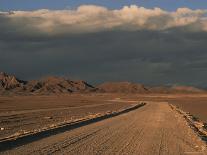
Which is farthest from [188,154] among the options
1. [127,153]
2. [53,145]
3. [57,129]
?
[57,129]

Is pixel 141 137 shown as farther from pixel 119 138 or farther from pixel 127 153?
pixel 127 153

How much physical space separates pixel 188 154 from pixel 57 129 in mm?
11144

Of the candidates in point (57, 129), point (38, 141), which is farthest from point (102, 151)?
point (57, 129)

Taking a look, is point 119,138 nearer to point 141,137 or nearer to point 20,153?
point 141,137

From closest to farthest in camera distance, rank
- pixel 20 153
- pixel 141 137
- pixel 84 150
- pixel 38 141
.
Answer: pixel 20 153
pixel 84 150
pixel 38 141
pixel 141 137

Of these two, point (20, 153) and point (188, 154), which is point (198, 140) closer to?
point (188, 154)

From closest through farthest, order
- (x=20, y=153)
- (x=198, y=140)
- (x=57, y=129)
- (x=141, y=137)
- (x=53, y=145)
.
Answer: (x=20, y=153) < (x=53, y=145) < (x=198, y=140) < (x=141, y=137) < (x=57, y=129)

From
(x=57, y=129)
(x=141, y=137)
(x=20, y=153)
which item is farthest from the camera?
(x=57, y=129)

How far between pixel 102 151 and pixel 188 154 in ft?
9.05

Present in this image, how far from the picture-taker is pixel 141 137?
2206 centimetres

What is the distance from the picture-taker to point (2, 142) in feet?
59.5

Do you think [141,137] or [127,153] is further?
[141,137]

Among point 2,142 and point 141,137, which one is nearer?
point 2,142

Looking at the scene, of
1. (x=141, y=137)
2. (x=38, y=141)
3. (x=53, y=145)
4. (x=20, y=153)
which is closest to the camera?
(x=20, y=153)
